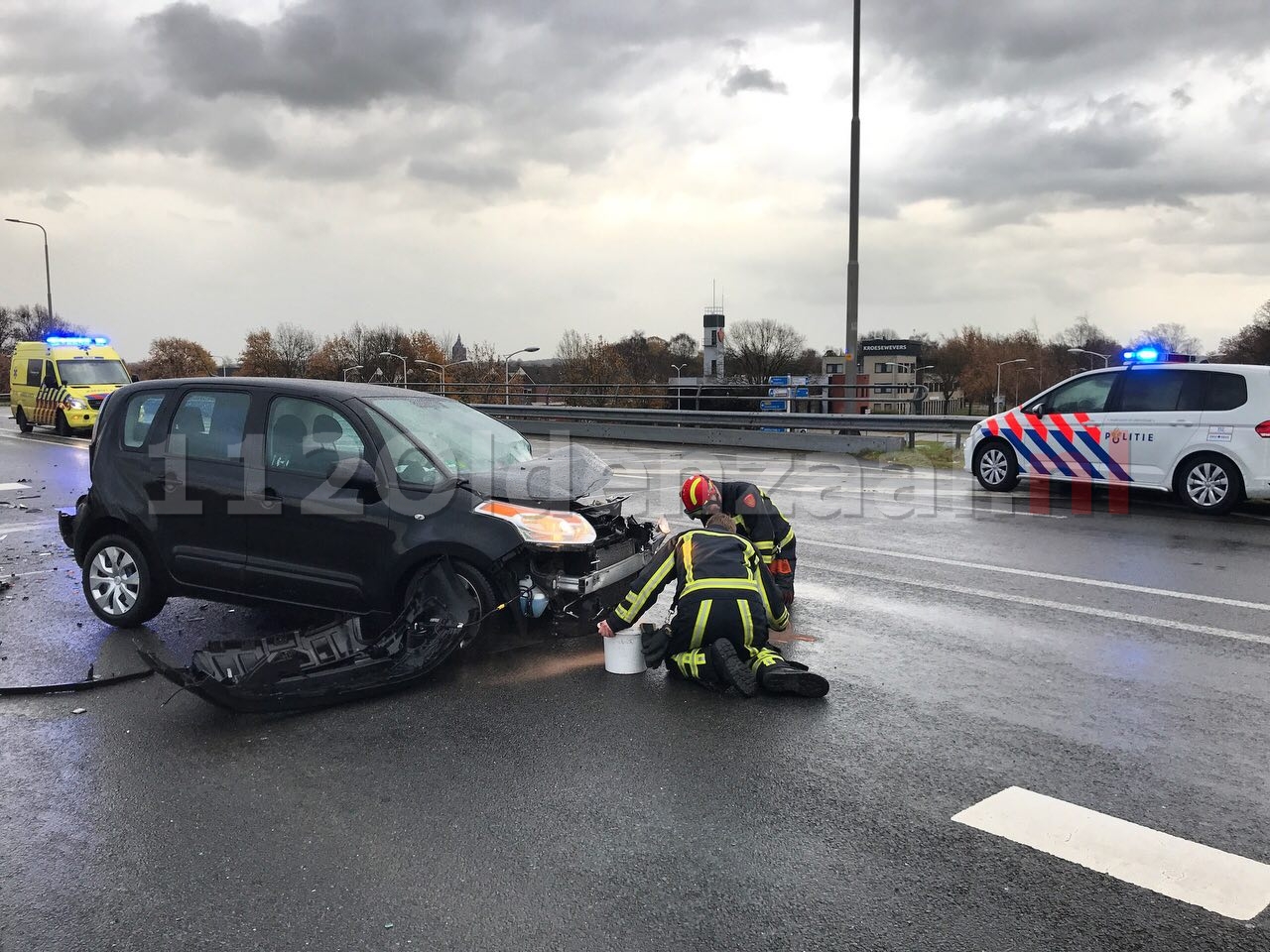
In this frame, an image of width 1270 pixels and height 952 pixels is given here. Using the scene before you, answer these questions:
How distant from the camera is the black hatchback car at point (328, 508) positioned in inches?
204

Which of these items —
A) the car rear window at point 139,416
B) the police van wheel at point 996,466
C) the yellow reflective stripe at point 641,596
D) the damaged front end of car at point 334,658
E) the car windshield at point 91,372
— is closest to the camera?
the damaged front end of car at point 334,658

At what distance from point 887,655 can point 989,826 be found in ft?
6.86

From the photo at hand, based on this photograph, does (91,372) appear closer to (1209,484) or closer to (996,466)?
(996,466)

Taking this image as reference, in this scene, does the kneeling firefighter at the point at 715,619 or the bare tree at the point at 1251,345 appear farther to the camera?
the bare tree at the point at 1251,345

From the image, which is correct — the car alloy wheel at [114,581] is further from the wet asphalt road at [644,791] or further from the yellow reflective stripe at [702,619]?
the yellow reflective stripe at [702,619]

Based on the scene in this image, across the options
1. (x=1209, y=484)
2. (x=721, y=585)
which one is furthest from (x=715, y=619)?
(x=1209, y=484)

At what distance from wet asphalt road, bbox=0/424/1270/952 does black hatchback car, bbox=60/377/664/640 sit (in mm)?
461

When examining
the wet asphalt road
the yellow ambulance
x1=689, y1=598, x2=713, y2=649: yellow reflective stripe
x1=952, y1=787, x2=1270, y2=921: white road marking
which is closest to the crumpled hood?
the wet asphalt road

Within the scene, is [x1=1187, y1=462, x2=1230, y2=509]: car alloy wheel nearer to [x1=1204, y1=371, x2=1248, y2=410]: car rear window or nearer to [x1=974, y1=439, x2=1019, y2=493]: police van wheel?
[x1=1204, y1=371, x2=1248, y2=410]: car rear window

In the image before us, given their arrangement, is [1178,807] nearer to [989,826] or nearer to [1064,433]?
[989,826]

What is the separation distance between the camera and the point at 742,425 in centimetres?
2183

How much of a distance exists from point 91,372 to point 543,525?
74.2 ft

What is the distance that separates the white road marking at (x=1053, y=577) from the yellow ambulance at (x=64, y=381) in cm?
2022

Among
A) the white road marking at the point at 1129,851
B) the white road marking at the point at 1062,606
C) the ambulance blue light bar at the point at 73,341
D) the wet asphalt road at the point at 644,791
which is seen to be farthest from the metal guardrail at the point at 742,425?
the white road marking at the point at 1129,851
